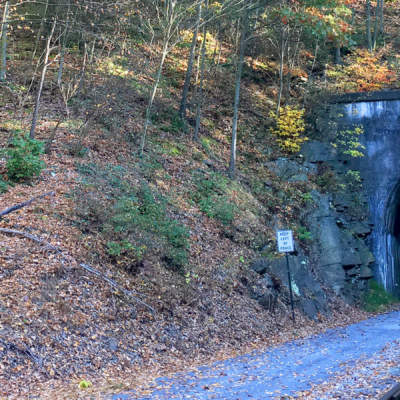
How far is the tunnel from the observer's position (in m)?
20.7

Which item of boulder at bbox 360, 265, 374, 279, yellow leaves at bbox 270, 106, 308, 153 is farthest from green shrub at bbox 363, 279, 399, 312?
yellow leaves at bbox 270, 106, 308, 153

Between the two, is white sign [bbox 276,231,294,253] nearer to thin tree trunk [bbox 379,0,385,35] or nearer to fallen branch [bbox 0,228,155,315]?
fallen branch [bbox 0,228,155,315]

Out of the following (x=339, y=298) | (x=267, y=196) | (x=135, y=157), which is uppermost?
(x=135, y=157)

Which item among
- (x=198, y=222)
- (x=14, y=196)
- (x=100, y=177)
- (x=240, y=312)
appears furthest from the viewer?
(x=198, y=222)

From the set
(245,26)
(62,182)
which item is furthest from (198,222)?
(245,26)

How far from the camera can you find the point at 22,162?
12.0 m

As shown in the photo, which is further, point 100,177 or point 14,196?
point 100,177

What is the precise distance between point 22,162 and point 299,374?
8515mm

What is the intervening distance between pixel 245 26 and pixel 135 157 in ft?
24.4

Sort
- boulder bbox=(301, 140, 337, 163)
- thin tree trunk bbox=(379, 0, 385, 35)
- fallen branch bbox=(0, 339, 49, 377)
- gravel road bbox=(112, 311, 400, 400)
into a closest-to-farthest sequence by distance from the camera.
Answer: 1. gravel road bbox=(112, 311, 400, 400)
2. fallen branch bbox=(0, 339, 49, 377)
3. boulder bbox=(301, 140, 337, 163)
4. thin tree trunk bbox=(379, 0, 385, 35)

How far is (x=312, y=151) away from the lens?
21797mm

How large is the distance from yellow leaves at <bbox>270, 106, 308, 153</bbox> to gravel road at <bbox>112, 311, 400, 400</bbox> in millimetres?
11915

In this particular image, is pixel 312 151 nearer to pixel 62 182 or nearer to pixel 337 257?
pixel 337 257

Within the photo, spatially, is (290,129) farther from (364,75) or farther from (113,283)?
(113,283)
